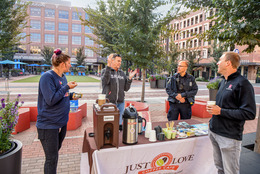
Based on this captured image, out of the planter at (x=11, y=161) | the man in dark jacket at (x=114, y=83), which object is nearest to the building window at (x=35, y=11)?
the man in dark jacket at (x=114, y=83)

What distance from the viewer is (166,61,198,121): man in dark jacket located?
375 centimetres

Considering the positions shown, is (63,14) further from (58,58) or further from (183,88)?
(58,58)

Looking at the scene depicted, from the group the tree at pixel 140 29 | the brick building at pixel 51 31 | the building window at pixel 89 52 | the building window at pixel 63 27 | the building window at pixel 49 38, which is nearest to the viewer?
the tree at pixel 140 29

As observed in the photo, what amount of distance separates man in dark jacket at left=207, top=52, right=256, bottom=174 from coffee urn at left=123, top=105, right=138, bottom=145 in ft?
2.97

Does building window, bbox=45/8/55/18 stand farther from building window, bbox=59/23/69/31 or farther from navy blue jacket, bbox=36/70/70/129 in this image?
navy blue jacket, bbox=36/70/70/129

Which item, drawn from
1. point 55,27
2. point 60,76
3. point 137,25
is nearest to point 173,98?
point 60,76

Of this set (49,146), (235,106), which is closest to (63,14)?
(49,146)

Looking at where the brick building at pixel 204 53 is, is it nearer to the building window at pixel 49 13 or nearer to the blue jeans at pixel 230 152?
the blue jeans at pixel 230 152

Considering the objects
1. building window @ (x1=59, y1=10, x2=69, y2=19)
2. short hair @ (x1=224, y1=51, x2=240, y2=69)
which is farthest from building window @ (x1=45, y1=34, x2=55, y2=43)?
short hair @ (x1=224, y1=51, x2=240, y2=69)

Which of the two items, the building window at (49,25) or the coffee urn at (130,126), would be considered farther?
the building window at (49,25)

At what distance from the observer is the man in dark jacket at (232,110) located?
6.22 feet

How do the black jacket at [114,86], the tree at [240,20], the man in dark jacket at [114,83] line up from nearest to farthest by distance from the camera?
1. the tree at [240,20]
2. the man in dark jacket at [114,83]
3. the black jacket at [114,86]

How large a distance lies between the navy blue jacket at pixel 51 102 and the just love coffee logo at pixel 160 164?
1132 millimetres

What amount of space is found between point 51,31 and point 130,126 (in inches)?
2613
